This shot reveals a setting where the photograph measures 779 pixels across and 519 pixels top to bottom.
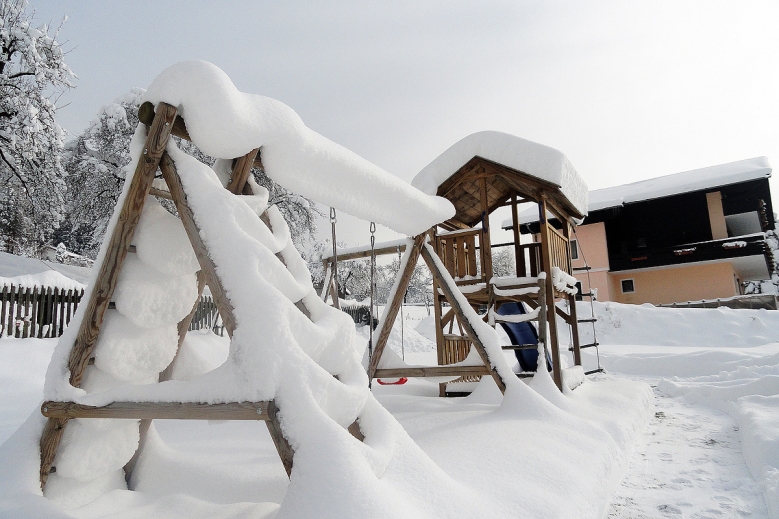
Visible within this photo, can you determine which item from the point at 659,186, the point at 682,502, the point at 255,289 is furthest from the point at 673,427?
the point at 659,186

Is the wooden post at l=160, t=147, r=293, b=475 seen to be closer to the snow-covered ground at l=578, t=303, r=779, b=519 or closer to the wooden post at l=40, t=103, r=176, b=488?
the wooden post at l=40, t=103, r=176, b=488

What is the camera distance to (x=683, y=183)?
2253 centimetres

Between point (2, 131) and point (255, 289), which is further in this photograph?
point (2, 131)

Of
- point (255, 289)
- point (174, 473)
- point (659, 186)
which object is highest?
point (659, 186)

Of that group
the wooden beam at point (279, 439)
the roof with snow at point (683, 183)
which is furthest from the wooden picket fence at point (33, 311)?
the roof with snow at point (683, 183)

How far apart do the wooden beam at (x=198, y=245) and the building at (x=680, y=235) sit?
20848 mm

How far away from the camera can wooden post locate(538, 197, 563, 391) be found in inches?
227

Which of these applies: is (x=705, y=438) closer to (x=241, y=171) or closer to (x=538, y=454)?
(x=538, y=454)

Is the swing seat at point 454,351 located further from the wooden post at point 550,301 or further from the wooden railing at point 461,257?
the wooden post at point 550,301

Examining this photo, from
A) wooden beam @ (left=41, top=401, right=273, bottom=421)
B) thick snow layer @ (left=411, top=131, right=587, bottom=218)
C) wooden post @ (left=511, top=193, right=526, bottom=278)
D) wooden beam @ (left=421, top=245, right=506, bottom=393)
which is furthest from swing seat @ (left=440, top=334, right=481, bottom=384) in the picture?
wooden beam @ (left=41, top=401, right=273, bottom=421)

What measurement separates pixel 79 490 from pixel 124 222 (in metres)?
1.38

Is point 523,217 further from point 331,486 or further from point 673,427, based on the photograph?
point 331,486

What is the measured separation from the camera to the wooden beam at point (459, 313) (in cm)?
454

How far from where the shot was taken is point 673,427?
5.56 m
